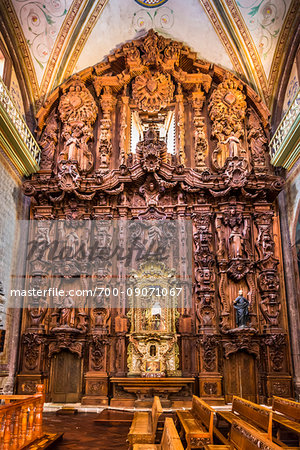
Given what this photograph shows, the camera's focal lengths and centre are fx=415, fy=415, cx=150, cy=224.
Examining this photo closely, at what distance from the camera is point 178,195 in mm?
13508

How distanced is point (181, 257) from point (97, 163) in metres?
4.38

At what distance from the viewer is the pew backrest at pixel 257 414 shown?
504 centimetres

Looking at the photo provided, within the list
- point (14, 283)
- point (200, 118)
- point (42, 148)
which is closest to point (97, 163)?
point (42, 148)

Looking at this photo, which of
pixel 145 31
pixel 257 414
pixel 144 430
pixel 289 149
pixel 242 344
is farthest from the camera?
pixel 145 31

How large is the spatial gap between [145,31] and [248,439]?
551 inches

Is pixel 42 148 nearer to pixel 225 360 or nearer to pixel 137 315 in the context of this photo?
pixel 137 315

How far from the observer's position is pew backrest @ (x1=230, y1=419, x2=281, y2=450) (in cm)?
323

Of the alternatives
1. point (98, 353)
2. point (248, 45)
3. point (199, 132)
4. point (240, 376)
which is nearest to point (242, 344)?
point (240, 376)

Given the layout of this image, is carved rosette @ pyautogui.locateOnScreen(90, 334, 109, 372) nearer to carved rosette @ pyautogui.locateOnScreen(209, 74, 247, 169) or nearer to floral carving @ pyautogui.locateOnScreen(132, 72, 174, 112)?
carved rosette @ pyautogui.locateOnScreen(209, 74, 247, 169)

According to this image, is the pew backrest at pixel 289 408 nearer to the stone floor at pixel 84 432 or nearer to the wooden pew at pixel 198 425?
the wooden pew at pixel 198 425

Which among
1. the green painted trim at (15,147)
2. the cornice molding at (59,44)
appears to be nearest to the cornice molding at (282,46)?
the cornice molding at (59,44)

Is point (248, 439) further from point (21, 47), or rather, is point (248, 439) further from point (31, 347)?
point (21, 47)

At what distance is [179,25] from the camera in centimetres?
1424

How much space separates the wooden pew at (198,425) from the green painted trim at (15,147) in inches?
321
